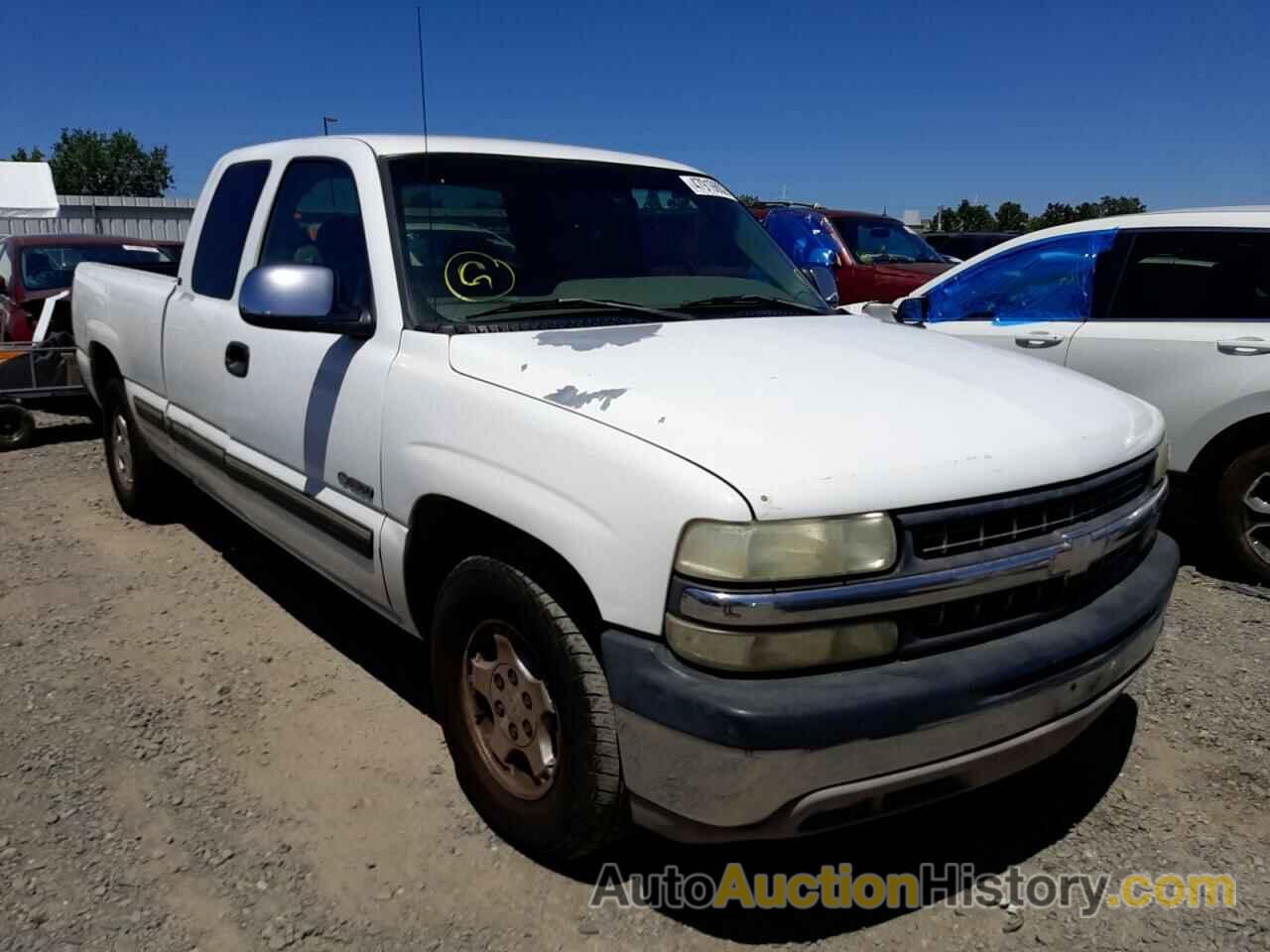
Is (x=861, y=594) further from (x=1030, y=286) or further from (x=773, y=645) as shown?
(x=1030, y=286)

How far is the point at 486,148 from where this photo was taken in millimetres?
3473

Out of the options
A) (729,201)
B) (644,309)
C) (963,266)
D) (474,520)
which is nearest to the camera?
(474,520)

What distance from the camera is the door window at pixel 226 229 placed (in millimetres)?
3982

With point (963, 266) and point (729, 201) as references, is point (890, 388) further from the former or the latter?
point (963, 266)

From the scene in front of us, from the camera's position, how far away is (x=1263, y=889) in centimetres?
261

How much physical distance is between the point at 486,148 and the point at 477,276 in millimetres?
682

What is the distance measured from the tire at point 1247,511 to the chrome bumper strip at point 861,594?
2978 millimetres

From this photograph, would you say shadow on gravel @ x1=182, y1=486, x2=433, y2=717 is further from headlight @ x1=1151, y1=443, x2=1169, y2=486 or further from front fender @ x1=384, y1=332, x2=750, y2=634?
headlight @ x1=1151, y1=443, x2=1169, y2=486

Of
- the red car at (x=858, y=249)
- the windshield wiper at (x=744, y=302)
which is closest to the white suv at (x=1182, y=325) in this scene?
the windshield wiper at (x=744, y=302)

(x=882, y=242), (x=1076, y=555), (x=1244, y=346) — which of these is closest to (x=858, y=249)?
(x=882, y=242)

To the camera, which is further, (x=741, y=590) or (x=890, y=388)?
(x=890, y=388)

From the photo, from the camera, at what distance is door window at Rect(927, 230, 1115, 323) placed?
5324 millimetres

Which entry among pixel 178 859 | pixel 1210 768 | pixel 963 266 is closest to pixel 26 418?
pixel 178 859

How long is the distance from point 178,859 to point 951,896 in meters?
2.02
